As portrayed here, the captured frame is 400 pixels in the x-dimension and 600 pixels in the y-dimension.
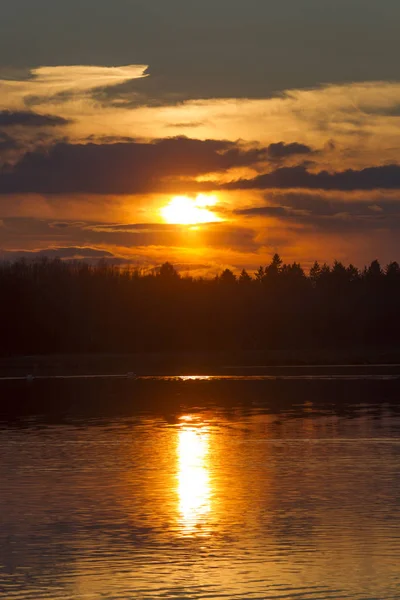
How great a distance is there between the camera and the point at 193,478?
73.9 ft

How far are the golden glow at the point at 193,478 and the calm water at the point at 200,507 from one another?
0.04 meters

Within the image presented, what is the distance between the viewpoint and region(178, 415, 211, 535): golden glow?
17.9 meters

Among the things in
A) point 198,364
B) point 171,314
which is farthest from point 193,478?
point 171,314

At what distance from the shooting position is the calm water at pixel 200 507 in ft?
43.8

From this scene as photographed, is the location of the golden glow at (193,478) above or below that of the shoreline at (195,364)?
above

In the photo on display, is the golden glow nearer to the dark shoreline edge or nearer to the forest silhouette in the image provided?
the dark shoreline edge

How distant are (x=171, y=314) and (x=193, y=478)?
122534mm

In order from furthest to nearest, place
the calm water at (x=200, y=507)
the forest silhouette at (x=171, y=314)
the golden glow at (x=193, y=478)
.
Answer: the forest silhouette at (x=171, y=314)
the golden glow at (x=193, y=478)
the calm water at (x=200, y=507)

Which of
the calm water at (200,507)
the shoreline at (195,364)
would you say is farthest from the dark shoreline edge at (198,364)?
the calm water at (200,507)

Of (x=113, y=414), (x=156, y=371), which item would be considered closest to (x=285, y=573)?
(x=113, y=414)

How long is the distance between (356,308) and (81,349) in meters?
48.4

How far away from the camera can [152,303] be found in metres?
147

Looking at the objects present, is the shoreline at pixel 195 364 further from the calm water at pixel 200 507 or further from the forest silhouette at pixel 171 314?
the calm water at pixel 200 507

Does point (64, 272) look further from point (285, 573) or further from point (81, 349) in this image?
point (285, 573)
